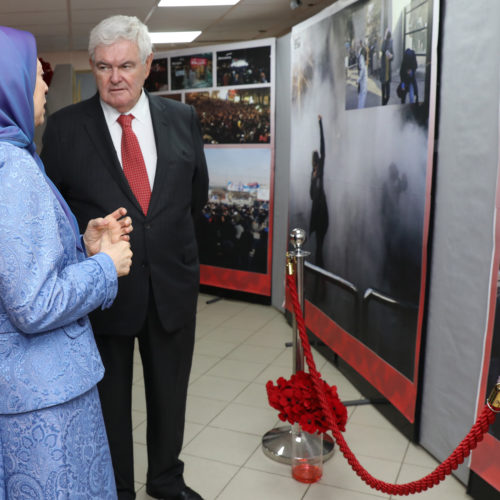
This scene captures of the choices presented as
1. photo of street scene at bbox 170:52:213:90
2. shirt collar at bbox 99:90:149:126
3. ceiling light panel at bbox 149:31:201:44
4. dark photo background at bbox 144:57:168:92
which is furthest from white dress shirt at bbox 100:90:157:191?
ceiling light panel at bbox 149:31:201:44

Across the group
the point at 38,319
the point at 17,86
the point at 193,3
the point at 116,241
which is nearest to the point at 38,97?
the point at 17,86

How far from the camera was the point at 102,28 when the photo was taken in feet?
6.40

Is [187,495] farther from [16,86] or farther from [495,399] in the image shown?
[16,86]

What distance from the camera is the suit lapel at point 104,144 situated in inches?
77.9

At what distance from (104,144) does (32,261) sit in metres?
0.93

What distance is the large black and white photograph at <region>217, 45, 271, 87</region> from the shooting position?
202 inches

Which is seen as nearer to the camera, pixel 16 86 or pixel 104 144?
pixel 16 86

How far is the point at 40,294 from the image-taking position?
117cm

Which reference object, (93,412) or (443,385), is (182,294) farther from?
(443,385)

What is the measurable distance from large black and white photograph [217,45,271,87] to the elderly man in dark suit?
311 centimetres

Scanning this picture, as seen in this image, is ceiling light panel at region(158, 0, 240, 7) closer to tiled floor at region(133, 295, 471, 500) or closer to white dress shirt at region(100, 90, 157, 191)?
tiled floor at region(133, 295, 471, 500)

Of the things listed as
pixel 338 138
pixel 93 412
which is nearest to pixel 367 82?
pixel 338 138

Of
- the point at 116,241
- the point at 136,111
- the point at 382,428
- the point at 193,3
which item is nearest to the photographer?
the point at 116,241

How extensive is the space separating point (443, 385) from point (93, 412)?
173 cm
